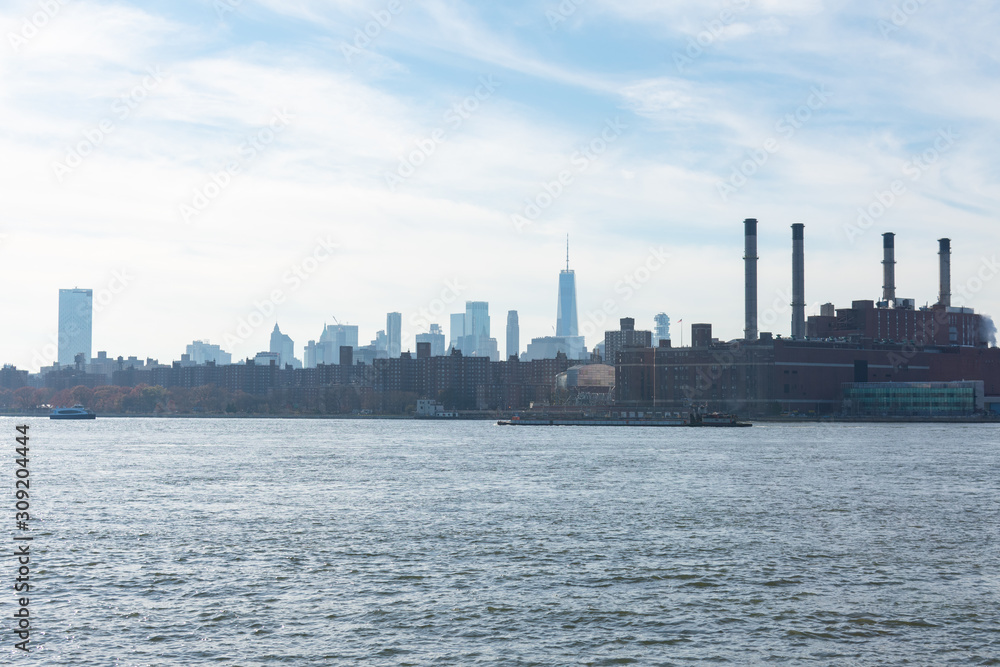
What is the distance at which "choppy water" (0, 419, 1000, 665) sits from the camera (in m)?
26.5

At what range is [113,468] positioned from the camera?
3538 inches

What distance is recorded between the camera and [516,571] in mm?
36125

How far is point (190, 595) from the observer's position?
32.1m

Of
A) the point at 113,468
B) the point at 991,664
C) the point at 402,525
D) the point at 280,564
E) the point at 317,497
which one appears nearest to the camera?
the point at 991,664

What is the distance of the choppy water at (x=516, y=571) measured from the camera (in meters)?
26.5

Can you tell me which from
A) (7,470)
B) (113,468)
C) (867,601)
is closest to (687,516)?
(867,601)

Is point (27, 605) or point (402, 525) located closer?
point (27, 605)

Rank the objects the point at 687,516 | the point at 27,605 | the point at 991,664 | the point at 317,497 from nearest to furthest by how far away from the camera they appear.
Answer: the point at 991,664, the point at 27,605, the point at 687,516, the point at 317,497

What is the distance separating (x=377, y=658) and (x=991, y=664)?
14.8 meters

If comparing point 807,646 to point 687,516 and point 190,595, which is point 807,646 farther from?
point 687,516

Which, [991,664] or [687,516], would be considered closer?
[991,664]

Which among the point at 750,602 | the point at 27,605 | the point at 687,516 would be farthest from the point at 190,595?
the point at 687,516

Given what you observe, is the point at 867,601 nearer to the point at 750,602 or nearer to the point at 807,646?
the point at 750,602

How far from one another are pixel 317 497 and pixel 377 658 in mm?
37651
